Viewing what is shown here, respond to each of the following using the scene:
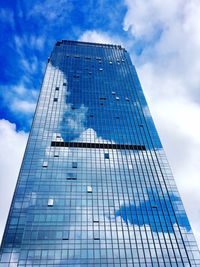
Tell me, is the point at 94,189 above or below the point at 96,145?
below

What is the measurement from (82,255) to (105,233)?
550 centimetres

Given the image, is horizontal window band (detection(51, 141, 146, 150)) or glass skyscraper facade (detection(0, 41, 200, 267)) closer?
glass skyscraper facade (detection(0, 41, 200, 267))

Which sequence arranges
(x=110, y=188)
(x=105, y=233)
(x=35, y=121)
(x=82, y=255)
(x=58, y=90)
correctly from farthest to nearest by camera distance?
(x=58, y=90) → (x=35, y=121) → (x=110, y=188) → (x=105, y=233) → (x=82, y=255)

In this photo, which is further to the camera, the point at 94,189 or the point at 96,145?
the point at 96,145

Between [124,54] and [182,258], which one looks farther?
[124,54]

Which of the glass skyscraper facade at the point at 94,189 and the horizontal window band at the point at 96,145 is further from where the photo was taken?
the horizontal window band at the point at 96,145

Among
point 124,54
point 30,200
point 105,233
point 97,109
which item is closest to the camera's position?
point 105,233

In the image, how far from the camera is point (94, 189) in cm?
5184

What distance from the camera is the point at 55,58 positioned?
91625 millimetres

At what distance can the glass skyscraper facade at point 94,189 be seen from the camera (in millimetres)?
41438

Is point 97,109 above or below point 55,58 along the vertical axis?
below

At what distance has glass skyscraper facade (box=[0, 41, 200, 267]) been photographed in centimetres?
4144

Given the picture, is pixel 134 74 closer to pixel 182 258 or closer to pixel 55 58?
pixel 55 58

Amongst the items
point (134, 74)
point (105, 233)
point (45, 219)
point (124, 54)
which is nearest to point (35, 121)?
point (45, 219)
